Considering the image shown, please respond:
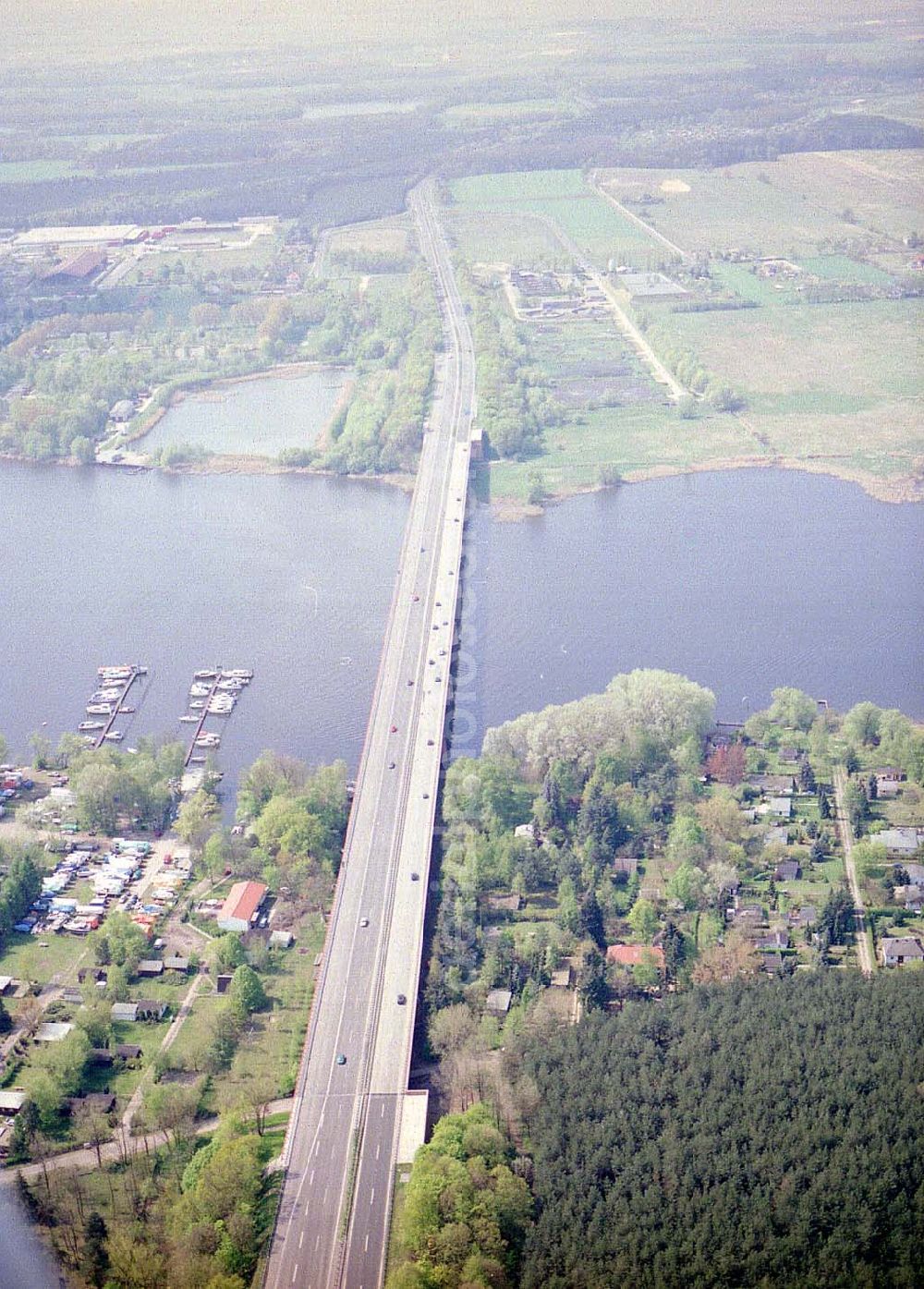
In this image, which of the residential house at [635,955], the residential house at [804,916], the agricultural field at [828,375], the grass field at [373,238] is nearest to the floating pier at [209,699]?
the residential house at [635,955]

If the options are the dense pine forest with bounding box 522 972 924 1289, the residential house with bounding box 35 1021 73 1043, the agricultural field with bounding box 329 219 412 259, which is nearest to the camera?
the dense pine forest with bounding box 522 972 924 1289

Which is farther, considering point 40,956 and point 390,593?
point 390,593

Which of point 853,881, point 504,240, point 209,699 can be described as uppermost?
point 504,240

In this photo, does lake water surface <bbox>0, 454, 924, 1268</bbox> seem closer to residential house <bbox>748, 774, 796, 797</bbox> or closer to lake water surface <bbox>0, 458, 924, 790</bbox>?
lake water surface <bbox>0, 458, 924, 790</bbox>

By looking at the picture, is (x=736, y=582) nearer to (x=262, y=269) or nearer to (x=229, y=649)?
(x=229, y=649)

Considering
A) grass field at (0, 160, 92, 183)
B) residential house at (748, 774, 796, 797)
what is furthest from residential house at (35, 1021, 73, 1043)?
grass field at (0, 160, 92, 183)

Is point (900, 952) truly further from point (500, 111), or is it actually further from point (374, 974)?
point (500, 111)

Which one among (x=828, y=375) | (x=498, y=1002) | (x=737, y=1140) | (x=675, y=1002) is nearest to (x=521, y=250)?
(x=828, y=375)
